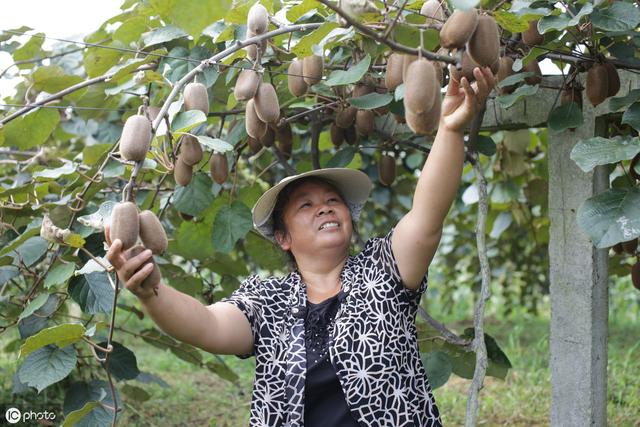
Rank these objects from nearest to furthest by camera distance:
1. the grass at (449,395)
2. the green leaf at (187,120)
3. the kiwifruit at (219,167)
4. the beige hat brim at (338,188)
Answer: the green leaf at (187,120), the beige hat brim at (338,188), the kiwifruit at (219,167), the grass at (449,395)

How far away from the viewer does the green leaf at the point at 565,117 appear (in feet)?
5.68

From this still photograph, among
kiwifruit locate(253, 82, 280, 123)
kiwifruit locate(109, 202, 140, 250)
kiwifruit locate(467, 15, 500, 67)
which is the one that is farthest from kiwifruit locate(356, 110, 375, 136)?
kiwifruit locate(109, 202, 140, 250)

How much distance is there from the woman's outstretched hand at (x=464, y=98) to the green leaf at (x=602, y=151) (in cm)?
32

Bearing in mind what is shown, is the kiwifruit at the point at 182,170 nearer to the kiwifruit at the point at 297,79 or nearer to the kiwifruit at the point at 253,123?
the kiwifruit at the point at 253,123

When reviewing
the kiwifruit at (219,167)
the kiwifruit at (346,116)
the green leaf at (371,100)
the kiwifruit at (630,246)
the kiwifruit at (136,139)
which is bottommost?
the kiwifruit at (630,246)

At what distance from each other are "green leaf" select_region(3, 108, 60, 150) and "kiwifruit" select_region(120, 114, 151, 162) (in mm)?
958

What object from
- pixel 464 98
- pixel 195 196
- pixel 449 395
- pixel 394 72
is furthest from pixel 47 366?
pixel 449 395

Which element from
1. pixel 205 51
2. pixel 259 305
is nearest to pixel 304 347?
pixel 259 305

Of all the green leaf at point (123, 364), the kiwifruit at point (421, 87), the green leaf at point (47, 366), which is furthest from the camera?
the green leaf at point (123, 364)

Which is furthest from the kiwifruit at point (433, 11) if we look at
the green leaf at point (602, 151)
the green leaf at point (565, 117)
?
the green leaf at point (565, 117)

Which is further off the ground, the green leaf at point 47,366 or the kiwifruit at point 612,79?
the kiwifruit at point 612,79

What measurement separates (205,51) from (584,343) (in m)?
1.12

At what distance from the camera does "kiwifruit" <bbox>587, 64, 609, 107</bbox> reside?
1.64 metres

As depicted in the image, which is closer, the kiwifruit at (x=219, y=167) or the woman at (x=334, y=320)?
the woman at (x=334, y=320)
